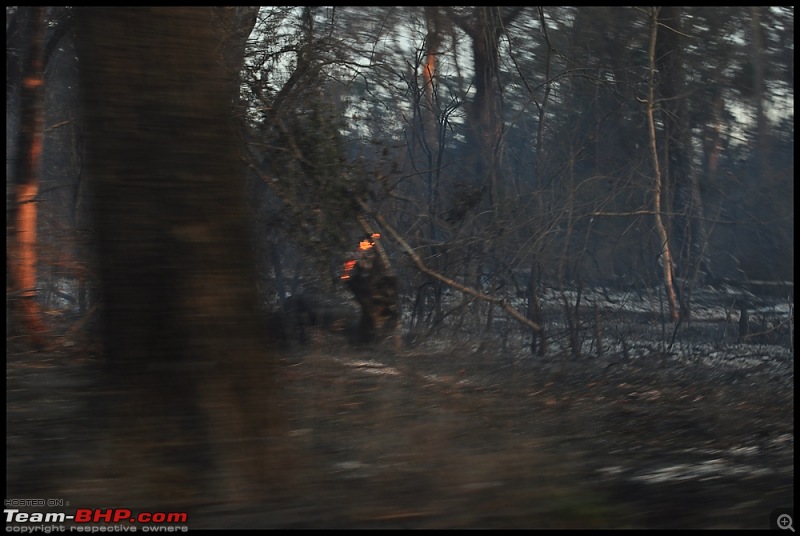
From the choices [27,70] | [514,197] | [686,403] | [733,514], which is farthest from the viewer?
[514,197]

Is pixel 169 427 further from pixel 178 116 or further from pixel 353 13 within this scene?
pixel 353 13

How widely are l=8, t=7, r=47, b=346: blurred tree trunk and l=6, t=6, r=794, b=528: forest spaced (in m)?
0.05

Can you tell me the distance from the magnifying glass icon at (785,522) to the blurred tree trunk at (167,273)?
9.18 feet

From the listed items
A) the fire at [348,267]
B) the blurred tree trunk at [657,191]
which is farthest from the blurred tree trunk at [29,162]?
the blurred tree trunk at [657,191]

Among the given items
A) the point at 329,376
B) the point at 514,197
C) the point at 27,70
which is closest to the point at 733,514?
the point at 329,376

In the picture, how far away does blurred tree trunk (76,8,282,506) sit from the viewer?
172 inches

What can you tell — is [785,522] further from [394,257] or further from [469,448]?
[394,257]

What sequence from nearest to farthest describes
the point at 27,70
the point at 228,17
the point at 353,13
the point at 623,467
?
the point at 623,467 < the point at 228,17 < the point at 27,70 < the point at 353,13

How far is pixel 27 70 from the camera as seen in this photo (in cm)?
1241

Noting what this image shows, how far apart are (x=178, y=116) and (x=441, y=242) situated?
30.5 ft

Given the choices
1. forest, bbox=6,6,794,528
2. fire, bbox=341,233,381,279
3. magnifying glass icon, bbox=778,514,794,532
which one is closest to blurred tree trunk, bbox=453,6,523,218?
forest, bbox=6,6,794,528

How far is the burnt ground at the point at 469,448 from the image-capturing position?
14.4ft

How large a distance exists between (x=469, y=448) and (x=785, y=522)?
6.66ft

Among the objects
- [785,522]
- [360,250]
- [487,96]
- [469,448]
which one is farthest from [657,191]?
[785,522]
